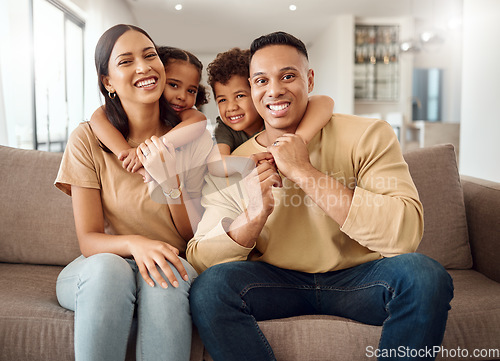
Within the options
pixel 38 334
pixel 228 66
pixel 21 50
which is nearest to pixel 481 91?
pixel 228 66

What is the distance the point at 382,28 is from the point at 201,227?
630 centimetres

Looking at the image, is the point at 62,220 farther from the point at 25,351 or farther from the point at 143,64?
the point at 143,64

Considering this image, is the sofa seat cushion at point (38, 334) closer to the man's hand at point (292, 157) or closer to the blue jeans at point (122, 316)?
the blue jeans at point (122, 316)

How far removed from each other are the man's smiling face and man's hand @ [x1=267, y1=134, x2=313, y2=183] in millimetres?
126

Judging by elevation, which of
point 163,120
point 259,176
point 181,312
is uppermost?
point 163,120

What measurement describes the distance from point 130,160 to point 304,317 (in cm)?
61

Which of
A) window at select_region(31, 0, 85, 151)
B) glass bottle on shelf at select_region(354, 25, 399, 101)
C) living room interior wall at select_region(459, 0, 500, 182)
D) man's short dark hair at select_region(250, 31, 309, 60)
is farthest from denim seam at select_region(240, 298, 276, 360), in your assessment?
glass bottle on shelf at select_region(354, 25, 399, 101)

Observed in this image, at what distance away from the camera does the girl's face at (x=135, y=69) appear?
3.99 feet

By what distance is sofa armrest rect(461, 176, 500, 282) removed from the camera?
1.33 m

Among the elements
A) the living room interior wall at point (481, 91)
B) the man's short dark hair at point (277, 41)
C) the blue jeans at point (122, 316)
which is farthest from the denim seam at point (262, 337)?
the living room interior wall at point (481, 91)

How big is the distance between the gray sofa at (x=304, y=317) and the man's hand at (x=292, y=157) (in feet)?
1.17

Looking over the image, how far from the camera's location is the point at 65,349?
108 cm

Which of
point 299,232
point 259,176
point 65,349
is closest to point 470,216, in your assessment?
point 299,232

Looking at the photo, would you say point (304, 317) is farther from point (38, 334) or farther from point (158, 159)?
point (38, 334)
